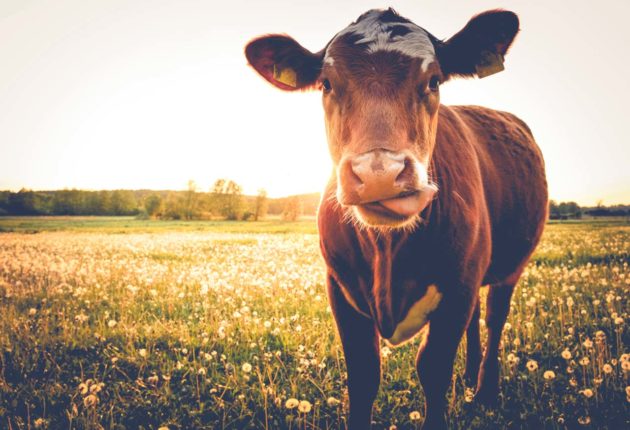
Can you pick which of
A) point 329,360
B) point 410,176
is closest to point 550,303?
point 329,360

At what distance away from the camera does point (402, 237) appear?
101 inches

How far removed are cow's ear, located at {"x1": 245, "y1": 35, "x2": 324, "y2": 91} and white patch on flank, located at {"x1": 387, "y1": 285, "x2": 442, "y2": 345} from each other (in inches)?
82.1

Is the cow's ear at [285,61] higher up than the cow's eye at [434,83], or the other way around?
the cow's ear at [285,61]

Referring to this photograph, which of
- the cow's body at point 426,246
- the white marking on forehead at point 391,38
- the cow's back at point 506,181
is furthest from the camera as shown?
the cow's back at point 506,181

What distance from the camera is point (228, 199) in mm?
90312

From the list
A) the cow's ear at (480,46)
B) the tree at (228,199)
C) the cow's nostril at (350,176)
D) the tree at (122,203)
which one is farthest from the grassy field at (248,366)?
the tree at (122,203)

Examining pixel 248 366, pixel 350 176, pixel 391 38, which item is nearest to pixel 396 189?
pixel 350 176

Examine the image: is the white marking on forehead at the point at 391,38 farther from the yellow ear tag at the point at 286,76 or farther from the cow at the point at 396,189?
the yellow ear tag at the point at 286,76

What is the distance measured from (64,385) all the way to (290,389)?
226 cm

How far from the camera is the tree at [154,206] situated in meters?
92.6

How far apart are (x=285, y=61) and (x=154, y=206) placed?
105 m

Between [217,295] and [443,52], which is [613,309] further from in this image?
[217,295]

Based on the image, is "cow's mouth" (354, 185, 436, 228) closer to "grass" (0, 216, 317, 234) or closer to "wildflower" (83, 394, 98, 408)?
"wildflower" (83, 394, 98, 408)

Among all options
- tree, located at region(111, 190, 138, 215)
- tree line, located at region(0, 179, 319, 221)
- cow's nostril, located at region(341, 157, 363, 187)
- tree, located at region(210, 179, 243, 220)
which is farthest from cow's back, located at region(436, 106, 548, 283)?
tree, located at region(111, 190, 138, 215)
